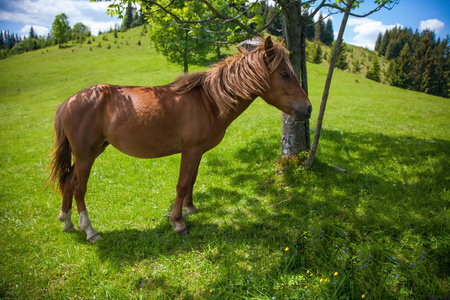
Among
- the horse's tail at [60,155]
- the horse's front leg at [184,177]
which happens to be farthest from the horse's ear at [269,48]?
the horse's tail at [60,155]

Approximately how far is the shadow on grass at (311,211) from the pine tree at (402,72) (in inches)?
2511

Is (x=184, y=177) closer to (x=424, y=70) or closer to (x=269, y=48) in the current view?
(x=269, y=48)

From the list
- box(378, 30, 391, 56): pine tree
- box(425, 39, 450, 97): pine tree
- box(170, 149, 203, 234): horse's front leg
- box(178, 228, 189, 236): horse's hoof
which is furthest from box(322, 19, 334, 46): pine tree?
box(178, 228, 189, 236): horse's hoof

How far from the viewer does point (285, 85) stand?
11.8ft

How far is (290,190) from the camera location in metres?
5.01

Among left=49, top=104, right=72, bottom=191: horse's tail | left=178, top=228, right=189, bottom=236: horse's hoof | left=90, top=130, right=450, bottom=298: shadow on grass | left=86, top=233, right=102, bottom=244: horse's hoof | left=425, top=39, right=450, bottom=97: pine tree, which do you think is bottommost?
left=86, top=233, right=102, bottom=244: horse's hoof

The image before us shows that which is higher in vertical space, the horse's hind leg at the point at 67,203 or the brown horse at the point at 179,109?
the brown horse at the point at 179,109

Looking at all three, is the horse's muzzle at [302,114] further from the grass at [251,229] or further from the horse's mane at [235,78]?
the grass at [251,229]

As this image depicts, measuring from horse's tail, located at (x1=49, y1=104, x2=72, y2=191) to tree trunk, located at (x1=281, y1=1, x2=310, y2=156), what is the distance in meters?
4.71

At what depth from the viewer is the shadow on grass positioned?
3.45 meters

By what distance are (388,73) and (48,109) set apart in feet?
248

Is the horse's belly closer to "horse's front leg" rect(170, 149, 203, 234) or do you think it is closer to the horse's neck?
"horse's front leg" rect(170, 149, 203, 234)

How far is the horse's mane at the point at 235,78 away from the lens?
11.7 ft

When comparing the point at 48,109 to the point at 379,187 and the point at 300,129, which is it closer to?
the point at 300,129
